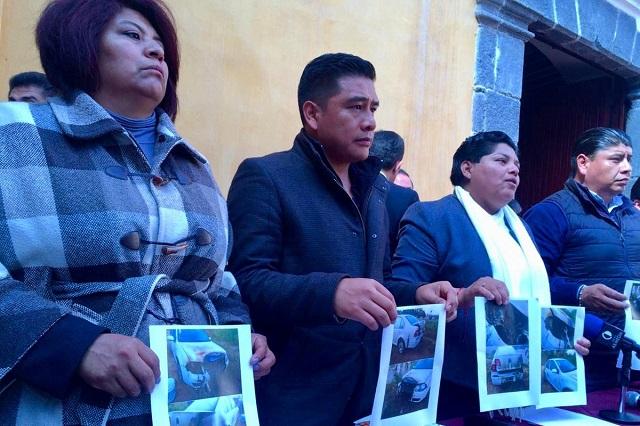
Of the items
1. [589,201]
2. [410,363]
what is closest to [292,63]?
[589,201]

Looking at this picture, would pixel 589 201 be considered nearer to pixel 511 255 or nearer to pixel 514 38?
pixel 511 255

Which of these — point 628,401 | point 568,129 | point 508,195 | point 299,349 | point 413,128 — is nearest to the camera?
point 299,349

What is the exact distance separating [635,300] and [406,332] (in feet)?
4.33

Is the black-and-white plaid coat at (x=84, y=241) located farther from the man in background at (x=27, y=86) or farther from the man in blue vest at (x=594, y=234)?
the man in blue vest at (x=594, y=234)

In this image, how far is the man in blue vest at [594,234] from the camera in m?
2.55

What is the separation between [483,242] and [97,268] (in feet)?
4.91

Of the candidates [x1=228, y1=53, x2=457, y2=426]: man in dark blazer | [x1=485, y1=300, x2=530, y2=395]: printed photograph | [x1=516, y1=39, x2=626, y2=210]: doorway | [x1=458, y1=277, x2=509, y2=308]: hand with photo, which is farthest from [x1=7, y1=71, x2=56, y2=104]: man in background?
[x1=516, y1=39, x2=626, y2=210]: doorway

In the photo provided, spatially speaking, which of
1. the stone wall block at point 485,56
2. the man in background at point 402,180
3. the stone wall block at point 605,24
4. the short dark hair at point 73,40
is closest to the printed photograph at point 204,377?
the short dark hair at point 73,40

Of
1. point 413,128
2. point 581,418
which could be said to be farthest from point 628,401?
point 413,128

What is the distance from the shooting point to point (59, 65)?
4.35 feet

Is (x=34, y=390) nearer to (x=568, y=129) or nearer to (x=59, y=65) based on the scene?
(x=59, y=65)

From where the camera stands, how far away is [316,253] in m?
1.76

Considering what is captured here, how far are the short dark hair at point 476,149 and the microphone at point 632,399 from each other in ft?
3.24

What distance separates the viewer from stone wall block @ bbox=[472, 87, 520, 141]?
4.61 m
